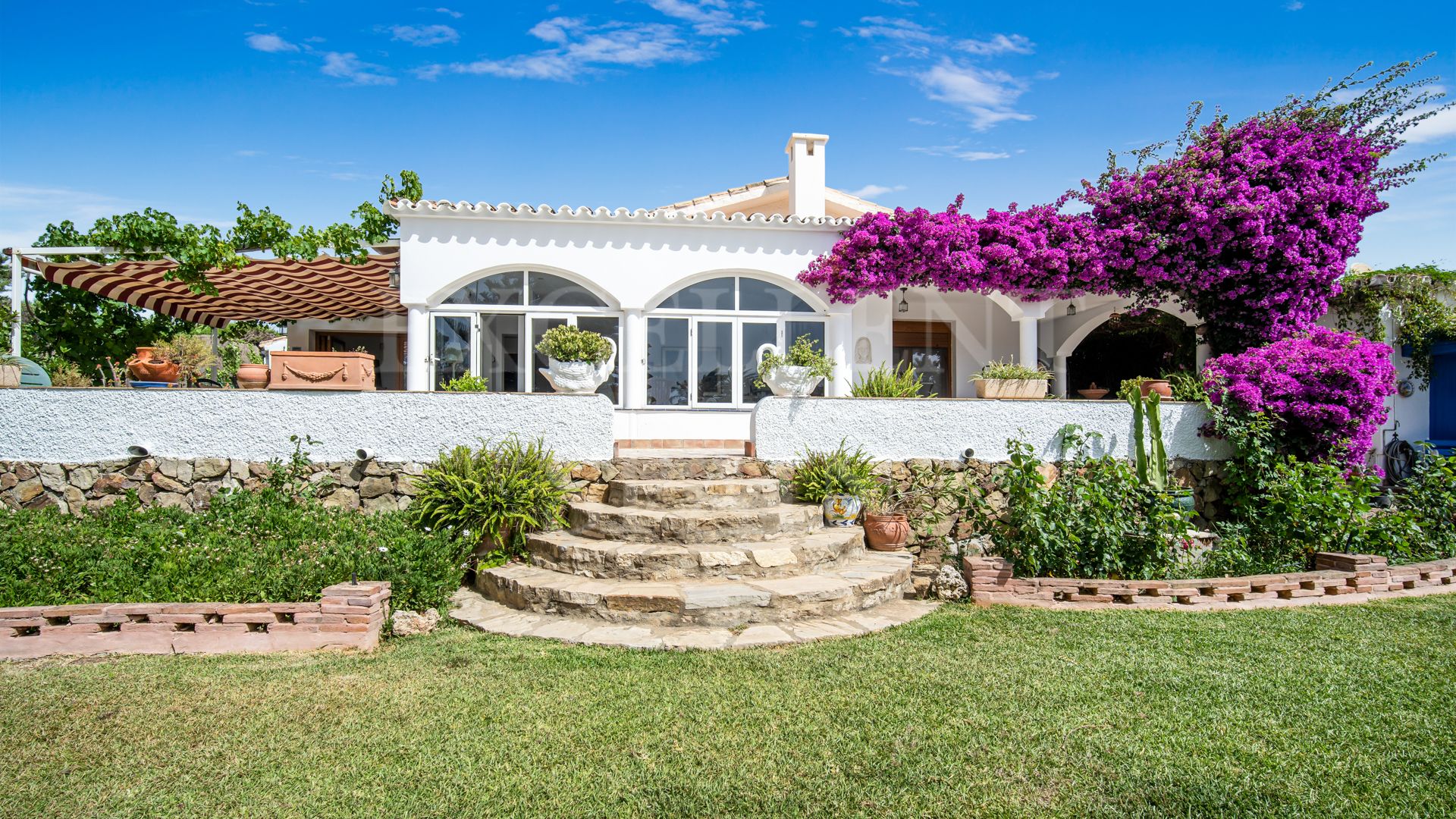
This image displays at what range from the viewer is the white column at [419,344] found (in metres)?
11.1

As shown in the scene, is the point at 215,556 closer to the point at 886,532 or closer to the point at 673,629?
the point at 673,629

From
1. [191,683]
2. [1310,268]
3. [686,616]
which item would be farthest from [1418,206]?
[191,683]

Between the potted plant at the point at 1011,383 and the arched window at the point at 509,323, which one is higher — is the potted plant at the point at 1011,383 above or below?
below

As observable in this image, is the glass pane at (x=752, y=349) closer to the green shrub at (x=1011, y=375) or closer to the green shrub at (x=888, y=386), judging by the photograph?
the green shrub at (x=888, y=386)

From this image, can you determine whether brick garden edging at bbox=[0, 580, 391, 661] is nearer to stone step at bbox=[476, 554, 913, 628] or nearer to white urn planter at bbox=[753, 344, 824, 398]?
stone step at bbox=[476, 554, 913, 628]

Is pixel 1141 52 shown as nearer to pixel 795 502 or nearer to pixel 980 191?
pixel 980 191

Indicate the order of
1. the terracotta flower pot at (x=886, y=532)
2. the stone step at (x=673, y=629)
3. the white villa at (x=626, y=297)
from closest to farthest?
the stone step at (x=673, y=629), the terracotta flower pot at (x=886, y=532), the white villa at (x=626, y=297)

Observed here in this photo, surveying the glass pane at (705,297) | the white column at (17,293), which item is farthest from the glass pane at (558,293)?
the white column at (17,293)

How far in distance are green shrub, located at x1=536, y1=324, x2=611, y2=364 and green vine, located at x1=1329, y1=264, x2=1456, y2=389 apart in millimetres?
11811

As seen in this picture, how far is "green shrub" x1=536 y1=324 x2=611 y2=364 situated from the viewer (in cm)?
907

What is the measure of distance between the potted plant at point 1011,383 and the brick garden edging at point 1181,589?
2.92 m

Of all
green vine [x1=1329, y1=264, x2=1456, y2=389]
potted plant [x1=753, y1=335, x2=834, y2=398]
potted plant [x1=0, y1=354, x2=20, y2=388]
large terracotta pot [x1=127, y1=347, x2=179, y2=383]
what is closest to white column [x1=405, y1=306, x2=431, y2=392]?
large terracotta pot [x1=127, y1=347, x2=179, y2=383]

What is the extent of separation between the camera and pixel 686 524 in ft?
22.7

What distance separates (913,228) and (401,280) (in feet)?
25.2
